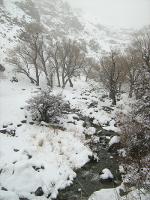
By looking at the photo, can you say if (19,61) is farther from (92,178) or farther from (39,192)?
(39,192)

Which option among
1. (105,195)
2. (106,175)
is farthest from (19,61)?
(105,195)

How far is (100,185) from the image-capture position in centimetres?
1054

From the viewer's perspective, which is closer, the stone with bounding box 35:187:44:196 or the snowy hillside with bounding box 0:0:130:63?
the stone with bounding box 35:187:44:196

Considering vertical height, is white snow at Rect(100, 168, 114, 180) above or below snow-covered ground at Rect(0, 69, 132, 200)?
below

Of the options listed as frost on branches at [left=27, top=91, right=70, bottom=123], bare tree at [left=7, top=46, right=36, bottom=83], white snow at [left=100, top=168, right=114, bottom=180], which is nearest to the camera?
white snow at [left=100, top=168, right=114, bottom=180]

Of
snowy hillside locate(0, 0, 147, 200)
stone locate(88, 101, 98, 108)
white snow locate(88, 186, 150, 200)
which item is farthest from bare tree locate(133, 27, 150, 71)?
white snow locate(88, 186, 150, 200)

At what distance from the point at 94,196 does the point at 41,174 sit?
299 centimetres

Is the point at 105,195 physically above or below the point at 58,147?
below

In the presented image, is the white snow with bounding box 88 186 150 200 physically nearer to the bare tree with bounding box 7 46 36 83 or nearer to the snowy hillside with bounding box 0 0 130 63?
the bare tree with bounding box 7 46 36 83

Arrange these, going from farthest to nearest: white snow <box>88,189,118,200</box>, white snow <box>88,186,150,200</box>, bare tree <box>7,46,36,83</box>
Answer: bare tree <box>7,46,36,83</box>, white snow <box>88,189,118,200</box>, white snow <box>88,186,150,200</box>

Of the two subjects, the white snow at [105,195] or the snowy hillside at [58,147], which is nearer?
the white snow at [105,195]

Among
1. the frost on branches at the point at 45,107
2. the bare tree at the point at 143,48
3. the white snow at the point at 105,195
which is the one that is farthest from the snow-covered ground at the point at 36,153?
the bare tree at the point at 143,48

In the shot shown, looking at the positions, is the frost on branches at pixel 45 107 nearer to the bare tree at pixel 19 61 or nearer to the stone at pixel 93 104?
the stone at pixel 93 104

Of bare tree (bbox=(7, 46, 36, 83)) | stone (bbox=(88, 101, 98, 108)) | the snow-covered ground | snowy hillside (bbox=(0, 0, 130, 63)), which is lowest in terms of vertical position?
the snow-covered ground
